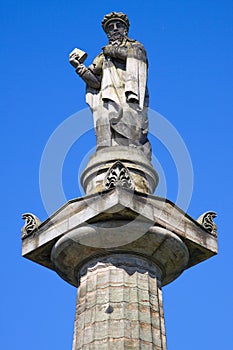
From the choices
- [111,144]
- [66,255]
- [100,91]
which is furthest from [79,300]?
[100,91]

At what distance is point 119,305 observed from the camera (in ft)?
52.0

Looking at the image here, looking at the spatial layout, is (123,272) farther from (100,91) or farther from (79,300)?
(100,91)

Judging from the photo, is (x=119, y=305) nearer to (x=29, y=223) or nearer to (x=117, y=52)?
(x=29, y=223)

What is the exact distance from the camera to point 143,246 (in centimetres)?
1664

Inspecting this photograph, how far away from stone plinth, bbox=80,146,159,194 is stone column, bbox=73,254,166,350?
5.72 feet

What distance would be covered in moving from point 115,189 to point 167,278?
2619 millimetres

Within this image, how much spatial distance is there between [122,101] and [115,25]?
218 centimetres

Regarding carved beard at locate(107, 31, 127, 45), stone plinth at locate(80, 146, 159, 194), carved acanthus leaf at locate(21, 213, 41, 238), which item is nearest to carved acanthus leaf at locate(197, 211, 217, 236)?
stone plinth at locate(80, 146, 159, 194)

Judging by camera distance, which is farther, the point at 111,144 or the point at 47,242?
the point at 111,144

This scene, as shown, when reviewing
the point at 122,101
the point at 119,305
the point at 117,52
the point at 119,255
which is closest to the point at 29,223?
the point at 119,255

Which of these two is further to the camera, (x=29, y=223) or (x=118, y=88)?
(x=118, y=88)

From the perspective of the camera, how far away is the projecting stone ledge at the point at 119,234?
1631 cm

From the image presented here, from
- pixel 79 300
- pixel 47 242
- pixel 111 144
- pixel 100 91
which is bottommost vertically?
pixel 79 300

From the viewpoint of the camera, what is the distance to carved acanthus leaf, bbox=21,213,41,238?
17.4 metres
